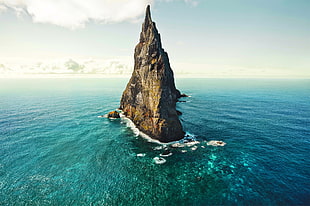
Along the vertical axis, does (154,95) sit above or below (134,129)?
above

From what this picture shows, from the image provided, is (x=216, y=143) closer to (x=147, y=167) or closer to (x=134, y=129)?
(x=147, y=167)

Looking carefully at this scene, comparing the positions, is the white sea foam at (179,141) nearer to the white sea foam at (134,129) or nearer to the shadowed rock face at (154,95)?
the white sea foam at (134,129)

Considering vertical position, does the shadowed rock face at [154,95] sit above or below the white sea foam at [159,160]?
above

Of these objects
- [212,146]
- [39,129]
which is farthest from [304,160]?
[39,129]

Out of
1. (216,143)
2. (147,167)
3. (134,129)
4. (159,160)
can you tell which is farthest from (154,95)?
(216,143)

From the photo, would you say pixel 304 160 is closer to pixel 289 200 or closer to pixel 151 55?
pixel 289 200

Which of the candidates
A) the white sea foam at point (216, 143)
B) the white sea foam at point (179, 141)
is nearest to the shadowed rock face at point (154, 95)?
the white sea foam at point (179, 141)

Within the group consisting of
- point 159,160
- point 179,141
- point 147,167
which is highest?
point 179,141

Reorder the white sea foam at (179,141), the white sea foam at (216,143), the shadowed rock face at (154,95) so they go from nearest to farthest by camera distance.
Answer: the white sea foam at (216,143), the white sea foam at (179,141), the shadowed rock face at (154,95)
